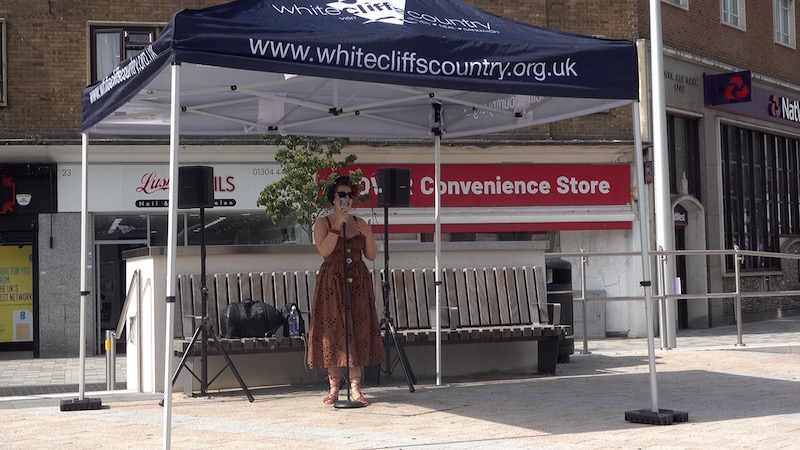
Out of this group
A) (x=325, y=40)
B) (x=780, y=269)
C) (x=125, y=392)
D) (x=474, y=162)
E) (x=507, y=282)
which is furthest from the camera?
(x=780, y=269)

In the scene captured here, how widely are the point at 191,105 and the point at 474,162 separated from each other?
11782 millimetres

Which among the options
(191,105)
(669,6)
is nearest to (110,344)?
(191,105)

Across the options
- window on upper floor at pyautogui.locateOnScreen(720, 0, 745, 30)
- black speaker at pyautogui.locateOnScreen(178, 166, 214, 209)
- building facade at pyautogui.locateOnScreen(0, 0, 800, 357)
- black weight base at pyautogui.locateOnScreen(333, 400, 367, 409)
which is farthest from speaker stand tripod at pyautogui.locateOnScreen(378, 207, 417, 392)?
window on upper floor at pyautogui.locateOnScreen(720, 0, 745, 30)

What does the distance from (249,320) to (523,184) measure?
1239 centimetres

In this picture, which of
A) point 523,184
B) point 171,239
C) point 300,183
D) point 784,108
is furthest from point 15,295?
point 784,108

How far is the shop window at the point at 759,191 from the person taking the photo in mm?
24953

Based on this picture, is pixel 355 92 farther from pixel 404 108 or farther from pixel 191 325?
pixel 191 325

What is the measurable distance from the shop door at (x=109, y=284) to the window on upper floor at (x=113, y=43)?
309cm

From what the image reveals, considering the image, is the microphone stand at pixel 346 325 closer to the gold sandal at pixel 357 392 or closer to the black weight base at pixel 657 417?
the gold sandal at pixel 357 392

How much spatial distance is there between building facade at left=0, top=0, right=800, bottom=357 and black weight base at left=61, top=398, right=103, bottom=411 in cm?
1009

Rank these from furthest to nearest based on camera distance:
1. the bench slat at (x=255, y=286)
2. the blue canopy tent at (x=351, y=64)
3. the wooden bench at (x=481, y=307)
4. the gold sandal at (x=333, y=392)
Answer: the wooden bench at (x=481, y=307) < the bench slat at (x=255, y=286) < the gold sandal at (x=333, y=392) < the blue canopy tent at (x=351, y=64)

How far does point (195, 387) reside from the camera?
1092cm

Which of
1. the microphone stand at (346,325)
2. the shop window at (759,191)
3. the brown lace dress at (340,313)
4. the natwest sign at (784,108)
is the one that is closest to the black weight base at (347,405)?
the microphone stand at (346,325)

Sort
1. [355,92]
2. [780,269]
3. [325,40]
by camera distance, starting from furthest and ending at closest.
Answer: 1. [780,269]
2. [355,92]
3. [325,40]
